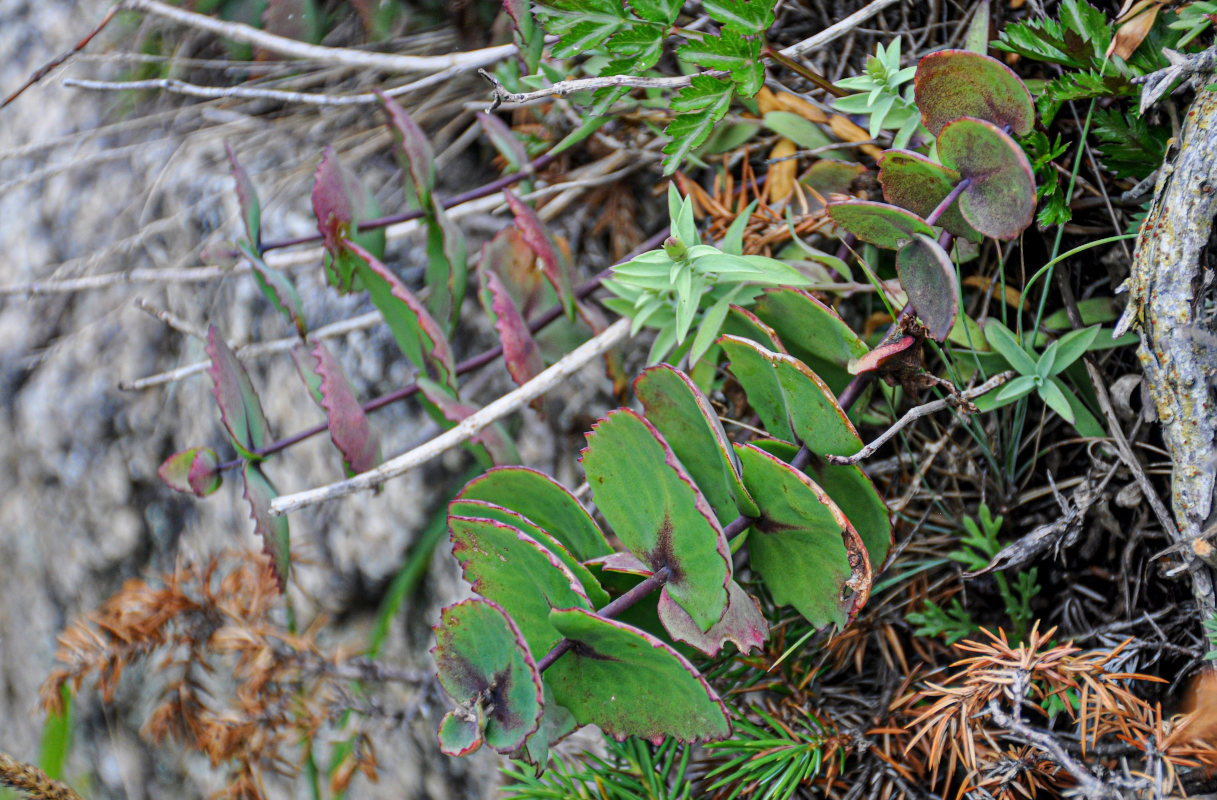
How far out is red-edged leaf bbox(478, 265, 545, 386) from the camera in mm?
791

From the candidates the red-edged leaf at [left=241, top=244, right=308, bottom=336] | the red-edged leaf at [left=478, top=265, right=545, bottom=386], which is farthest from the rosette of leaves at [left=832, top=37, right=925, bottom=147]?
the red-edged leaf at [left=241, top=244, right=308, bottom=336]

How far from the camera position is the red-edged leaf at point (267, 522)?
76cm

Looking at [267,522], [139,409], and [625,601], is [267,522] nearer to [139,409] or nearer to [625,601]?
[625,601]

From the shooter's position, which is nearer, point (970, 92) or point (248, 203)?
point (970, 92)

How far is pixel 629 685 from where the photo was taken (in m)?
0.57

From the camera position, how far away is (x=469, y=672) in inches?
21.5

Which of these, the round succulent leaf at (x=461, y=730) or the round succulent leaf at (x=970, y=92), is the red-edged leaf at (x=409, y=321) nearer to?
the round succulent leaf at (x=461, y=730)

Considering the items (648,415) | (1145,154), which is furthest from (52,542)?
(1145,154)

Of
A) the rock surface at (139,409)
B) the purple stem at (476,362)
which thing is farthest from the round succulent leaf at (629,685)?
the rock surface at (139,409)

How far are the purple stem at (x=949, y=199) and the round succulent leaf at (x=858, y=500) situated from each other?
21cm

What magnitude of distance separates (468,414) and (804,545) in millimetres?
370

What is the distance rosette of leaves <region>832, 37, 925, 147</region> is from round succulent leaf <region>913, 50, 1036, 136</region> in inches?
1.8

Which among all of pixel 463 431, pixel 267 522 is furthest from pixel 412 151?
pixel 267 522

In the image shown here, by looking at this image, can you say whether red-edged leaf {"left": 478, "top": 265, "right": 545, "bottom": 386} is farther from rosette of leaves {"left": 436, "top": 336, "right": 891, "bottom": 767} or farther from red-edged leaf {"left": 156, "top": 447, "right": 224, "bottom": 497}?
red-edged leaf {"left": 156, "top": 447, "right": 224, "bottom": 497}
